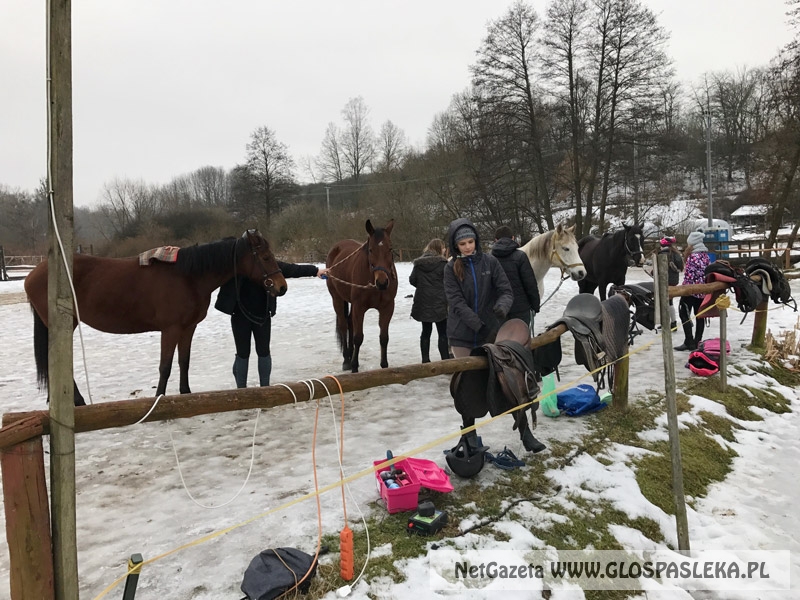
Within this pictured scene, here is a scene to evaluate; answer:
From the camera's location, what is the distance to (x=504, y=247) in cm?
444

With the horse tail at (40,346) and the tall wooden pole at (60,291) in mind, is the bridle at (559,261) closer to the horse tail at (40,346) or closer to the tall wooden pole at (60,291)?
the tall wooden pole at (60,291)

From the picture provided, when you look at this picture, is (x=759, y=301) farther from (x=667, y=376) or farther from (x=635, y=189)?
(x=635, y=189)

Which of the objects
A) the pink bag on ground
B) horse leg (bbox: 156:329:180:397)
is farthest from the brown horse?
the pink bag on ground

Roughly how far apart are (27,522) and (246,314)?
3.48m

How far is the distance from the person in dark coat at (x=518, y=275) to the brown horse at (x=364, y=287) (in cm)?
143

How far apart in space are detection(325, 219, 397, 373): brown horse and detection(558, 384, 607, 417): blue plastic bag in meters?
2.31

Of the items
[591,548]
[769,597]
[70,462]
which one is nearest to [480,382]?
[591,548]

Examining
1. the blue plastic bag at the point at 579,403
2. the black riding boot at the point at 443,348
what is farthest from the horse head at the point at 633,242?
the blue plastic bag at the point at 579,403

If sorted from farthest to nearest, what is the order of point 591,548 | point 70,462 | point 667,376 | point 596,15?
point 596,15
point 667,376
point 591,548
point 70,462

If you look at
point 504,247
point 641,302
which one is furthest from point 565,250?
point 504,247

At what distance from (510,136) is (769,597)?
19743 millimetres

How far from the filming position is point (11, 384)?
5.94m

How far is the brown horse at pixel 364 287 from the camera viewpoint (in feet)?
18.2

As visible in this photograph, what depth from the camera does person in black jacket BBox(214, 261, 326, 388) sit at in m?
4.92
